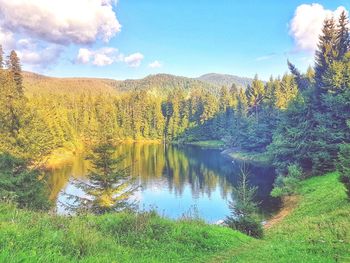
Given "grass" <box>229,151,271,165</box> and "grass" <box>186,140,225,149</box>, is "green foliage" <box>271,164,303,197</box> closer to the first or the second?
"grass" <box>229,151,271,165</box>

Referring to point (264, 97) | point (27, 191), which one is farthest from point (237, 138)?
point (27, 191)

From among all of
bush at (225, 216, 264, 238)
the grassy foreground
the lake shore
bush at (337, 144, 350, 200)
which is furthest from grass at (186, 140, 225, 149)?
the grassy foreground

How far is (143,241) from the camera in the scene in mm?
9461

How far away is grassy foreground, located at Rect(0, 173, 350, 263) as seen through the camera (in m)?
6.40

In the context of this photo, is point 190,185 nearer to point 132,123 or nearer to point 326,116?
point 326,116

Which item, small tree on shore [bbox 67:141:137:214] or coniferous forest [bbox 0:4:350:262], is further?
small tree on shore [bbox 67:141:137:214]

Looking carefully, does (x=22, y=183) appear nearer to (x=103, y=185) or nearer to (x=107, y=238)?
(x=103, y=185)

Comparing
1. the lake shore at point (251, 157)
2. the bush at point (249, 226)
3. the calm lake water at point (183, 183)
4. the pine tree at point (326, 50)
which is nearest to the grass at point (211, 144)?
the lake shore at point (251, 157)

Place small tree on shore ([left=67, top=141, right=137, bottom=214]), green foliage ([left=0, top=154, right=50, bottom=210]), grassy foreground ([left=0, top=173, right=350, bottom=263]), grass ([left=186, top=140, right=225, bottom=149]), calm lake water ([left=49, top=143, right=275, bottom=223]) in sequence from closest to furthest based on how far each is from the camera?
grassy foreground ([left=0, top=173, right=350, bottom=263])
green foliage ([left=0, top=154, right=50, bottom=210])
small tree on shore ([left=67, top=141, right=137, bottom=214])
calm lake water ([left=49, top=143, right=275, bottom=223])
grass ([left=186, top=140, right=225, bottom=149])

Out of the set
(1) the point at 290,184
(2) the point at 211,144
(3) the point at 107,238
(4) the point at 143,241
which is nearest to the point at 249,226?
(4) the point at 143,241

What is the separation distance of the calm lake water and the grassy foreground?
13.0 m

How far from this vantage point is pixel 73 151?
8344cm

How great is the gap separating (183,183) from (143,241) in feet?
124

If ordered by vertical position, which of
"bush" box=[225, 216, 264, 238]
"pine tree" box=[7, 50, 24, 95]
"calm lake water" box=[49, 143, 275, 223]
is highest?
"pine tree" box=[7, 50, 24, 95]
